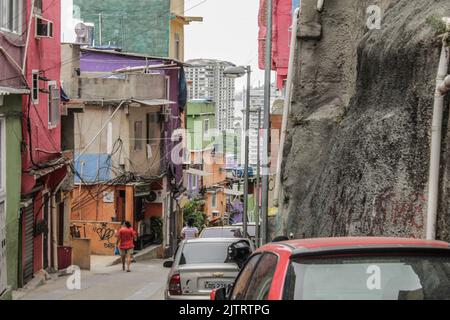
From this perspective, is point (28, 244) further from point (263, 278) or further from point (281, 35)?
point (263, 278)

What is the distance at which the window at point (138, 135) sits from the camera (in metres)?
39.1

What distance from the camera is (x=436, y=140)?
10.4m

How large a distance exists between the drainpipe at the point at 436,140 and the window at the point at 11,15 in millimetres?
11873

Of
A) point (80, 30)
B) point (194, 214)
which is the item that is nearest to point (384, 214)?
point (80, 30)

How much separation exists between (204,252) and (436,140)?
6.54 m

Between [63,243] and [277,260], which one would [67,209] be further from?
[277,260]

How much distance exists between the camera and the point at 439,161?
410 inches

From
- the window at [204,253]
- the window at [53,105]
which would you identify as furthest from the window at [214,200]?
the window at [204,253]

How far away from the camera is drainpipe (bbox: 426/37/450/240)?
401 inches

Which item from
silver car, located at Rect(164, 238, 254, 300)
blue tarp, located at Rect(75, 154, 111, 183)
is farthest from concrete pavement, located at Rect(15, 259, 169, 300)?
blue tarp, located at Rect(75, 154, 111, 183)

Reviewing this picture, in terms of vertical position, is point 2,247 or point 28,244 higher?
point 2,247
